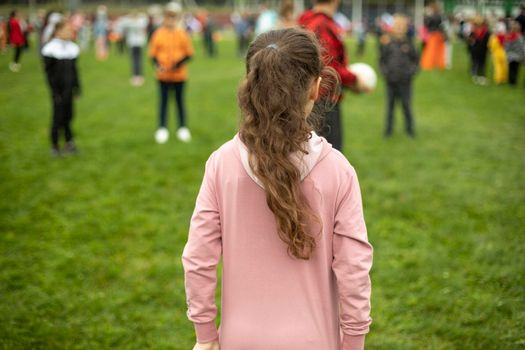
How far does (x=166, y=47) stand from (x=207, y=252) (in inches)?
274

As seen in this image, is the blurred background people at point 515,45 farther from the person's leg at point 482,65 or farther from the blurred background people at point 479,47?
the person's leg at point 482,65

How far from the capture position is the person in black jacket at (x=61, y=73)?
750 cm

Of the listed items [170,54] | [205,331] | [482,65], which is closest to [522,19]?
[482,65]

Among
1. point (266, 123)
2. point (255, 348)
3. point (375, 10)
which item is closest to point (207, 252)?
point (255, 348)

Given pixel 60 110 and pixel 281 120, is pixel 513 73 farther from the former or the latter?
pixel 281 120

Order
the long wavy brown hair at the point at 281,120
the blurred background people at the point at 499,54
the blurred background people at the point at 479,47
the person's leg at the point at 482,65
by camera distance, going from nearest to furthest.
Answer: the long wavy brown hair at the point at 281,120 → the blurred background people at the point at 499,54 → the blurred background people at the point at 479,47 → the person's leg at the point at 482,65

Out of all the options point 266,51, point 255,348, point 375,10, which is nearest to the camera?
point 266,51

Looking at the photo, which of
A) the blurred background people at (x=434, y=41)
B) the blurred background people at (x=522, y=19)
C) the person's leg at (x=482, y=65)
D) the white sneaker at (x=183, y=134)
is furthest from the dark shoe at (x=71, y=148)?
the blurred background people at (x=434, y=41)

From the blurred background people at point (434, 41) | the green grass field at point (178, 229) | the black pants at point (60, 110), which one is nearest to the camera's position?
the green grass field at point (178, 229)

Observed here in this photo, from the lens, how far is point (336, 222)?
1801 millimetres

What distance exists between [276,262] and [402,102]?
8242 mm

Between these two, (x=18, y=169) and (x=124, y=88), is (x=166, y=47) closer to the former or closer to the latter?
(x=18, y=169)

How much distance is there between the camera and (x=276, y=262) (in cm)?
180

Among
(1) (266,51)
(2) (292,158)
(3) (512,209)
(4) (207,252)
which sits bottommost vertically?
(3) (512,209)
